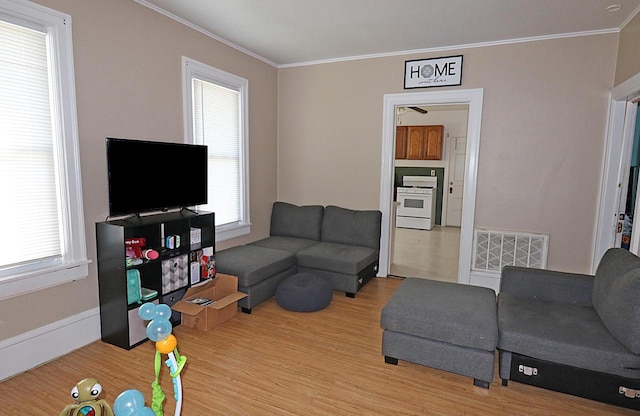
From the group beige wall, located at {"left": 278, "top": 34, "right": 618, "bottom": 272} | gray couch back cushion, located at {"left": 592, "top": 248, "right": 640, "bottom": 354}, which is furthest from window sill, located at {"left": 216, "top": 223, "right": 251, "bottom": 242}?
gray couch back cushion, located at {"left": 592, "top": 248, "right": 640, "bottom": 354}

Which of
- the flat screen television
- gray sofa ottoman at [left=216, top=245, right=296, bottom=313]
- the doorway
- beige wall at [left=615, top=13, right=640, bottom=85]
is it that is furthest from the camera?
the doorway

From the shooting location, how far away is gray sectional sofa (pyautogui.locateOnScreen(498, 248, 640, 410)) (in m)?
2.08

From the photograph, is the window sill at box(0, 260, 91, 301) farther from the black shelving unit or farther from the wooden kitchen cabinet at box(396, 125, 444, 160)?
the wooden kitchen cabinet at box(396, 125, 444, 160)

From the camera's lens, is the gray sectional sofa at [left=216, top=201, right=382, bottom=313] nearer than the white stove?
Yes

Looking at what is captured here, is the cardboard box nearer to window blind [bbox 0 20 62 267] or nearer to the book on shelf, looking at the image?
the book on shelf

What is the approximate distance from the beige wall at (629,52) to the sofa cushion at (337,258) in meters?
2.88

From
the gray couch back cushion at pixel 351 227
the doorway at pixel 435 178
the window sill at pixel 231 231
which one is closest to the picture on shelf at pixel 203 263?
the window sill at pixel 231 231

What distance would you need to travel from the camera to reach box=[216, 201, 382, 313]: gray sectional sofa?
3.54 meters

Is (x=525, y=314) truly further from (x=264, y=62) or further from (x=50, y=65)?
(x=264, y=62)

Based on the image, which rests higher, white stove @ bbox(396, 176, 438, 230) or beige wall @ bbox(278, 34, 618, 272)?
beige wall @ bbox(278, 34, 618, 272)

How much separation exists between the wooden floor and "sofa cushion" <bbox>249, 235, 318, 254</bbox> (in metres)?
1.25

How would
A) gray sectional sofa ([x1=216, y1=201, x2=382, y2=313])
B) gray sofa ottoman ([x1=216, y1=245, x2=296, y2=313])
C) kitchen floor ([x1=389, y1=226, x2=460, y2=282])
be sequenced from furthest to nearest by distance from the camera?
kitchen floor ([x1=389, y1=226, x2=460, y2=282]), gray sectional sofa ([x1=216, y1=201, x2=382, y2=313]), gray sofa ottoman ([x1=216, y1=245, x2=296, y2=313])

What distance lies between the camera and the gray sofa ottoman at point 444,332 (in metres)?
2.33

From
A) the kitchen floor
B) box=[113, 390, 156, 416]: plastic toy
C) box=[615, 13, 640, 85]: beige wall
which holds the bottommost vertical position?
the kitchen floor
